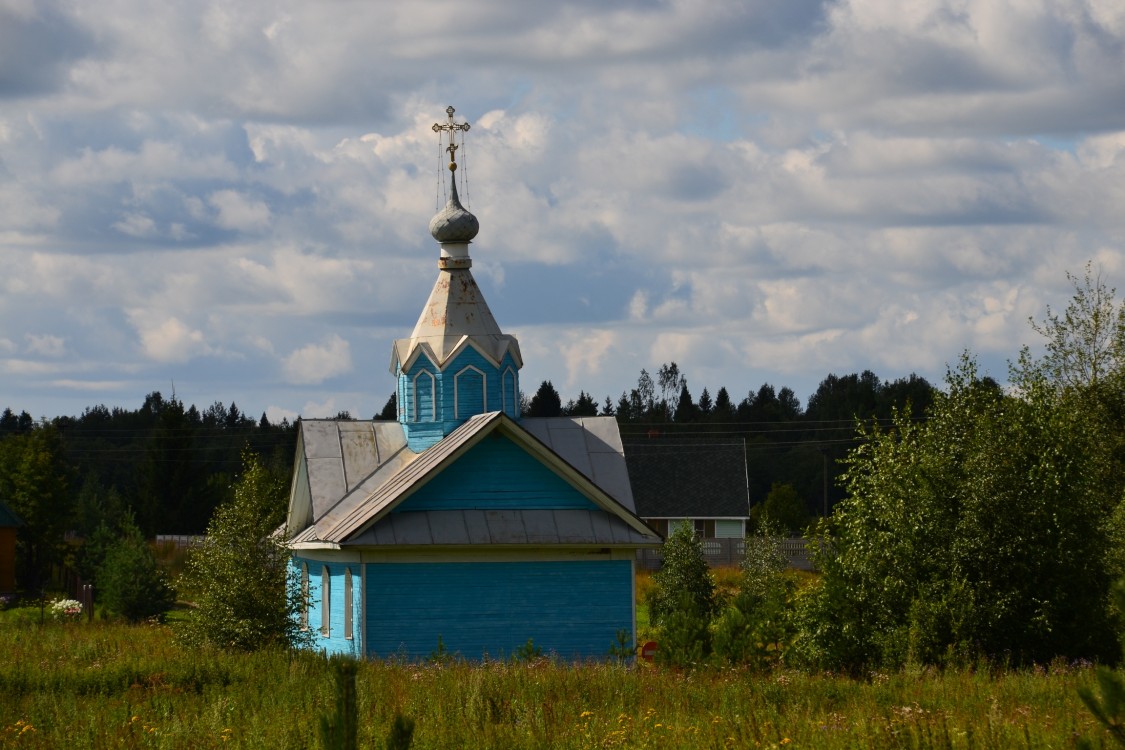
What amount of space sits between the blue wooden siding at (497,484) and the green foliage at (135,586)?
42.4 feet

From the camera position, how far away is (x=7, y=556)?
163 ft

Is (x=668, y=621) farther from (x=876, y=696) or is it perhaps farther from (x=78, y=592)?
(x=78, y=592)

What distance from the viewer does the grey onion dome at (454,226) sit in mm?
30641

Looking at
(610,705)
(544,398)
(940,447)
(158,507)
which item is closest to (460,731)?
(610,705)

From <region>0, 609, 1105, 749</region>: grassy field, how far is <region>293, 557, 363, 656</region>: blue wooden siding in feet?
17.3

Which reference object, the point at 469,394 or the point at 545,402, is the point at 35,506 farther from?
the point at 545,402

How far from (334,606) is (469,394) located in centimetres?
503

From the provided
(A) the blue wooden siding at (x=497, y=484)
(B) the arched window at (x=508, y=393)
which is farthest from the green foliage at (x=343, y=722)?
(B) the arched window at (x=508, y=393)

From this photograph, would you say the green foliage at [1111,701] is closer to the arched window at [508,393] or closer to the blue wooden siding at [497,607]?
the blue wooden siding at [497,607]

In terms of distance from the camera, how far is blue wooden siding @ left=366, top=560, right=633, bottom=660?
83.7ft

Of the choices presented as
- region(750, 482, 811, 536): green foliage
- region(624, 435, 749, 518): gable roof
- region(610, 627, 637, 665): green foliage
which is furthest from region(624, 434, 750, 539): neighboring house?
region(610, 627, 637, 665): green foliage

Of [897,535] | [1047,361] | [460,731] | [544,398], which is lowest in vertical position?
[460,731]

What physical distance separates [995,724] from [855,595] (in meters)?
9.86

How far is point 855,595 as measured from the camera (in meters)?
21.7
